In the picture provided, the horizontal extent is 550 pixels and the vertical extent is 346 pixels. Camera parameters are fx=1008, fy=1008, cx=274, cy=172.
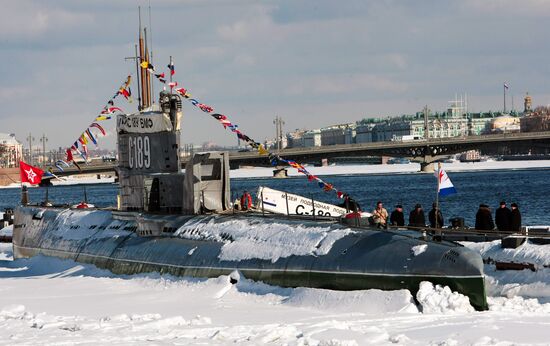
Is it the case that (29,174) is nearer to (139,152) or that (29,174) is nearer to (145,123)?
(139,152)

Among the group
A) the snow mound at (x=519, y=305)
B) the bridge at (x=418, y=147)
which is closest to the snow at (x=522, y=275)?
the snow mound at (x=519, y=305)

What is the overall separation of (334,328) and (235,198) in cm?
1256

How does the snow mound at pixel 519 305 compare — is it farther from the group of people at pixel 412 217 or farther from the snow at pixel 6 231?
the snow at pixel 6 231

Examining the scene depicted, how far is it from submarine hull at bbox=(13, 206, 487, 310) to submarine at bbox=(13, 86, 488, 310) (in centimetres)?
2

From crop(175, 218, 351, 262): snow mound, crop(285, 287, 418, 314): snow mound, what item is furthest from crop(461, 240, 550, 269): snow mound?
crop(285, 287, 418, 314): snow mound

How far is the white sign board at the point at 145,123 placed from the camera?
25.4m

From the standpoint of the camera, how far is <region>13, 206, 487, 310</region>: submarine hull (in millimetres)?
16828

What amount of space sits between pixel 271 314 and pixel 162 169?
9.46 m

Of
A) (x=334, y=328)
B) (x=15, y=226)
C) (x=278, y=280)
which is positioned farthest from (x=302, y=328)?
(x=15, y=226)

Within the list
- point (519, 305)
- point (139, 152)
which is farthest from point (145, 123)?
point (519, 305)

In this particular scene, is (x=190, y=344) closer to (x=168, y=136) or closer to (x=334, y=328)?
(x=334, y=328)

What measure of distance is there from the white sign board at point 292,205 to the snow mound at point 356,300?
16593 millimetres

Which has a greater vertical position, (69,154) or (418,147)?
(69,154)

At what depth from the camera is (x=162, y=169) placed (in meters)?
25.9
